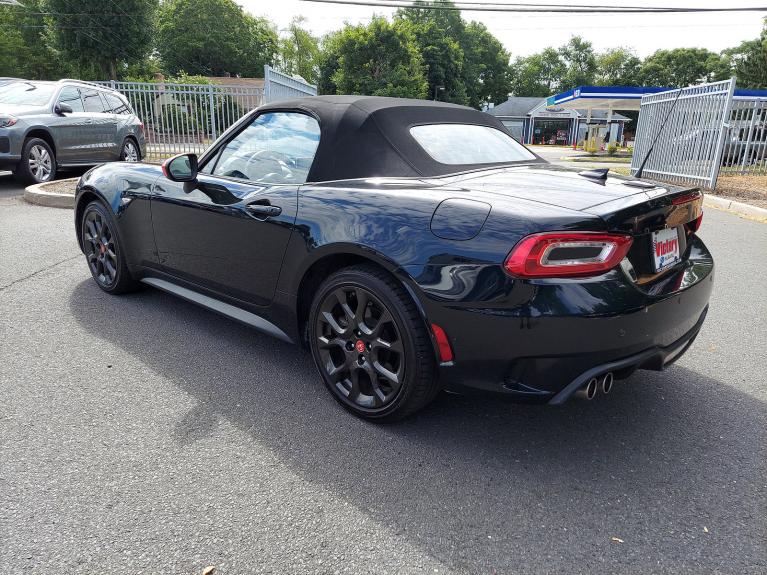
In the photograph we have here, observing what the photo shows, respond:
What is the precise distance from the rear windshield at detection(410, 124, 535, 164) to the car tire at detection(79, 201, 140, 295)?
2.41m

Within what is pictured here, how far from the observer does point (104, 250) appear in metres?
4.19

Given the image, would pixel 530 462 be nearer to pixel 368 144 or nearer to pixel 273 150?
pixel 368 144

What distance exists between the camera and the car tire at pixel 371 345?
231cm

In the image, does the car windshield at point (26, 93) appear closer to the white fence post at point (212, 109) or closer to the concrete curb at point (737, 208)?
the white fence post at point (212, 109)

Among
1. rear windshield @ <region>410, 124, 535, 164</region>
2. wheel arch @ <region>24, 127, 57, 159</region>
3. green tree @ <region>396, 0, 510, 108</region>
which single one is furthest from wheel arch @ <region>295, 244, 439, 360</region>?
green tree @ <region>396, 0, 510, 108</region>

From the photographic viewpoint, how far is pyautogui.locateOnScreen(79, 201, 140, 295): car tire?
13.3ft

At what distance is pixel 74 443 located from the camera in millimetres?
2371

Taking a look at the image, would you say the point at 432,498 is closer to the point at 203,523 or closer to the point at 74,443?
the point at 203,523

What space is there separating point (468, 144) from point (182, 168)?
1670mm

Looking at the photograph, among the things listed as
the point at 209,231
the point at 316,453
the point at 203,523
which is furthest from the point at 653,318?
the point at 209,231

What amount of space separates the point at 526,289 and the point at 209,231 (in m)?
1.97

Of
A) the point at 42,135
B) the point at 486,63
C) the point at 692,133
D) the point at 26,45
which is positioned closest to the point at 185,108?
the point at 42,135

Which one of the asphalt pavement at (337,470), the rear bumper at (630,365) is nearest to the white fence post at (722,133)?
the asphalt pavement at (337,470)

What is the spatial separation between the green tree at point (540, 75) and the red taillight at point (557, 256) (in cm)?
10053
